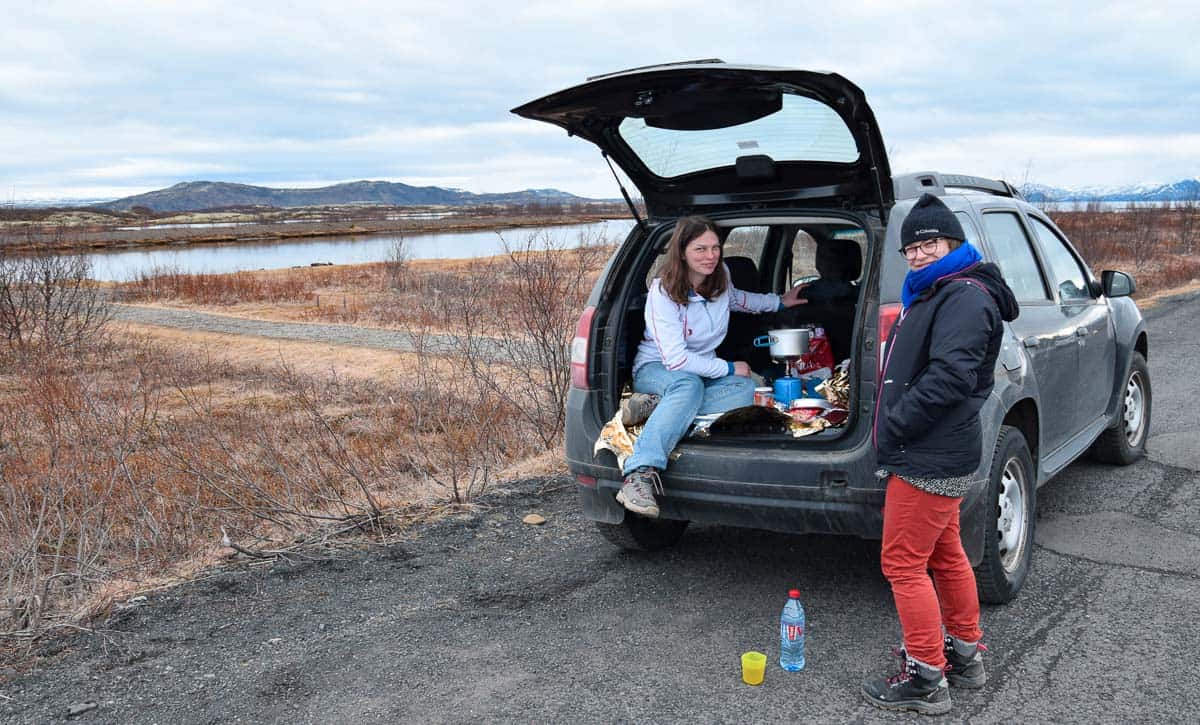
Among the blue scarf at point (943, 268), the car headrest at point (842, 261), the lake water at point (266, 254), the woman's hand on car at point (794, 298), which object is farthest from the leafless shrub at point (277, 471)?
the lake water at point (266, 254)

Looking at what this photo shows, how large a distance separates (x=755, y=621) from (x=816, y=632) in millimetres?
259

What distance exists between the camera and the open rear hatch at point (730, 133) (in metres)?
3.70

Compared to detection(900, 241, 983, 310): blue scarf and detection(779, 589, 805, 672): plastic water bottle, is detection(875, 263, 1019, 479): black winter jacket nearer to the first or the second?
detection(900, 241, 983, 310): blue scarf

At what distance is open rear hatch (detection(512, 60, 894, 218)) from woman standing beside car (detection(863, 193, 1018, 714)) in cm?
85

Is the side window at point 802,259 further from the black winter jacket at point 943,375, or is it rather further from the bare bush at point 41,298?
the bare bush at point 41,298

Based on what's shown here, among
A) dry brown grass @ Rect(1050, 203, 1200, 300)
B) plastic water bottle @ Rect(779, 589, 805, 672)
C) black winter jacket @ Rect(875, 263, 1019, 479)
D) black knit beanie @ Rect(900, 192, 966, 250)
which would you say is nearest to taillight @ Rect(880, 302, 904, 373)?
black winter jacket @ Rect(875, 263, 1019, 479)

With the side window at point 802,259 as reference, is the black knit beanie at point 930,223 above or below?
above

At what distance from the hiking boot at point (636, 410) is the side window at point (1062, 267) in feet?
7.63

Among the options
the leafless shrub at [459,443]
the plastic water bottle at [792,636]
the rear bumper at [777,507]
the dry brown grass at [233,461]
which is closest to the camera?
the plastic water bottle at [792,636]

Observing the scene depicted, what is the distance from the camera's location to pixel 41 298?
651 inches

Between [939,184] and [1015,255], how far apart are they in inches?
25.2

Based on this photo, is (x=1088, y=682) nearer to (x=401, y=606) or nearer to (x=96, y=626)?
(x=401, y=606)

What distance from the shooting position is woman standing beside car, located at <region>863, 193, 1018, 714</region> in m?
2.96

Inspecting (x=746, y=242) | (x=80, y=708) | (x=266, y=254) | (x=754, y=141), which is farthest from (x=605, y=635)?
(x=266, y=254)
